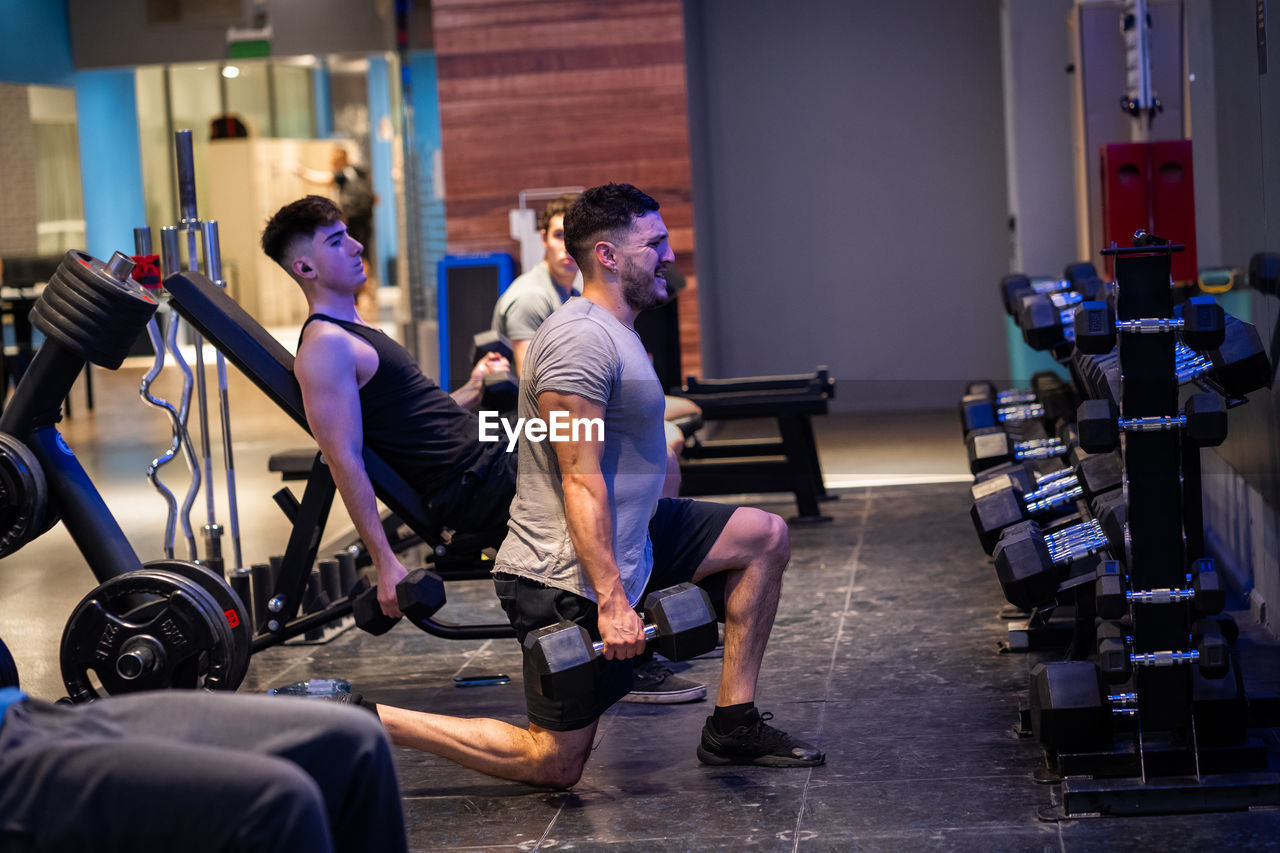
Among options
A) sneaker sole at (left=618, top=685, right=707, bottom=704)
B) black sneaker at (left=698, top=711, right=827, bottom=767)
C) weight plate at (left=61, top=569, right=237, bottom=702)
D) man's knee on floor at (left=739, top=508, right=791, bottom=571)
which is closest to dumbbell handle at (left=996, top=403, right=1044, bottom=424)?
sneaker sole at (left=618, top=685, right=707, bottom=704)

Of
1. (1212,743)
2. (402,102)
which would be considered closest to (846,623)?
(1212,743)

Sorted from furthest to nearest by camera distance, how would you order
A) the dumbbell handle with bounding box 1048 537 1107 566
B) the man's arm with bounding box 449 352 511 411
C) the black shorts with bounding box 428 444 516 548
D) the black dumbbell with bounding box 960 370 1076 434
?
the black dumbbell with bounding box 960 370 1076 434 < the man's arm with bounding box 449 352 511 411 < the black shorts with bounding box 428 444 516 548 < the dumbbell handle with bounding box 1048 537 1107 566

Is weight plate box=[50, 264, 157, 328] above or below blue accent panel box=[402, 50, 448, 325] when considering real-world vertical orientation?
below

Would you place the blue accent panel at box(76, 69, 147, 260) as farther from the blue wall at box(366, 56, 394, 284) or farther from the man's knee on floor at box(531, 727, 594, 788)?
the man's knee on floor at box(531, 727, 594, 788)

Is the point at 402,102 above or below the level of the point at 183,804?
above

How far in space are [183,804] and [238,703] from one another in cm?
18

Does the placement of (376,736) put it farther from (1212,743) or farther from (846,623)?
(846,623)

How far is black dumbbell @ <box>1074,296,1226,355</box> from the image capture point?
259cm

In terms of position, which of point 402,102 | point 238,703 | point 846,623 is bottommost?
point 846,623

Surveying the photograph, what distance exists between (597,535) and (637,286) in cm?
51

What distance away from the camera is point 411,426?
3635mm

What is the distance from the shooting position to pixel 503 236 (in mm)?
7539

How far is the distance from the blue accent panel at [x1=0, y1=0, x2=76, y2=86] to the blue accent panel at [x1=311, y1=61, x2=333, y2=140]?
5.08 feet

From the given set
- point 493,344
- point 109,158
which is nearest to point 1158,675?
point 493,344
